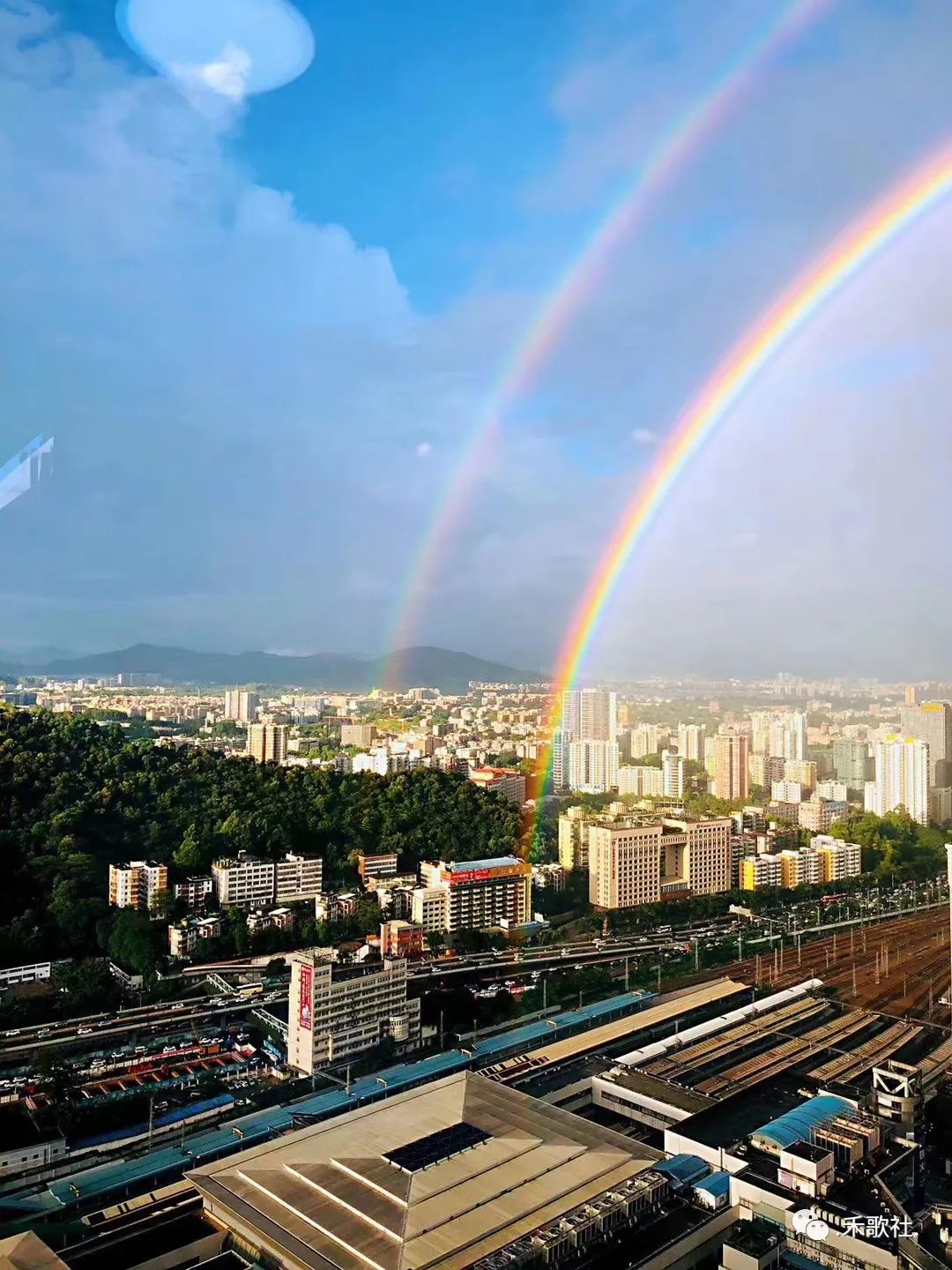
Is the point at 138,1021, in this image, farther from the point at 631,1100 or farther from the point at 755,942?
the point at 755,942

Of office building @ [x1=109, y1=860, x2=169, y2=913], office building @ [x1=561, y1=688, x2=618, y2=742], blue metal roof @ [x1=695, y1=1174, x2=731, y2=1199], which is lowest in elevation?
blue metal roof @ [x1=695, y1=1174, x2=731, y2=1199]

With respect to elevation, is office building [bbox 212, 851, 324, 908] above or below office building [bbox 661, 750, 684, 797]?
below

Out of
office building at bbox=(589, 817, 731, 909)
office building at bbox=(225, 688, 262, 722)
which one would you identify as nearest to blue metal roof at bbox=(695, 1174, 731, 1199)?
office building at bbox=(589, 817, 731, 909)

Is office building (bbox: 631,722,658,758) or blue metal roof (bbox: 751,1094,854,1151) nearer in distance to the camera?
blue metal roof (bbox: 751,1094,854,1151)

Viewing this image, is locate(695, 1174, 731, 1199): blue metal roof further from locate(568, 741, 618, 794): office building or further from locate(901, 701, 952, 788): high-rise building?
locate(568, 741, 618, 794): office building

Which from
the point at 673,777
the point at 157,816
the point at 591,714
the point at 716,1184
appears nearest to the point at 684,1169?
the point at 716,1184

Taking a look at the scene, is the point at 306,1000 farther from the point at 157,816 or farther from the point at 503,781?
the point at 503,781

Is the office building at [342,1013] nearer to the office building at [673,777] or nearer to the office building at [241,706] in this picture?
the office building at [673,777]
